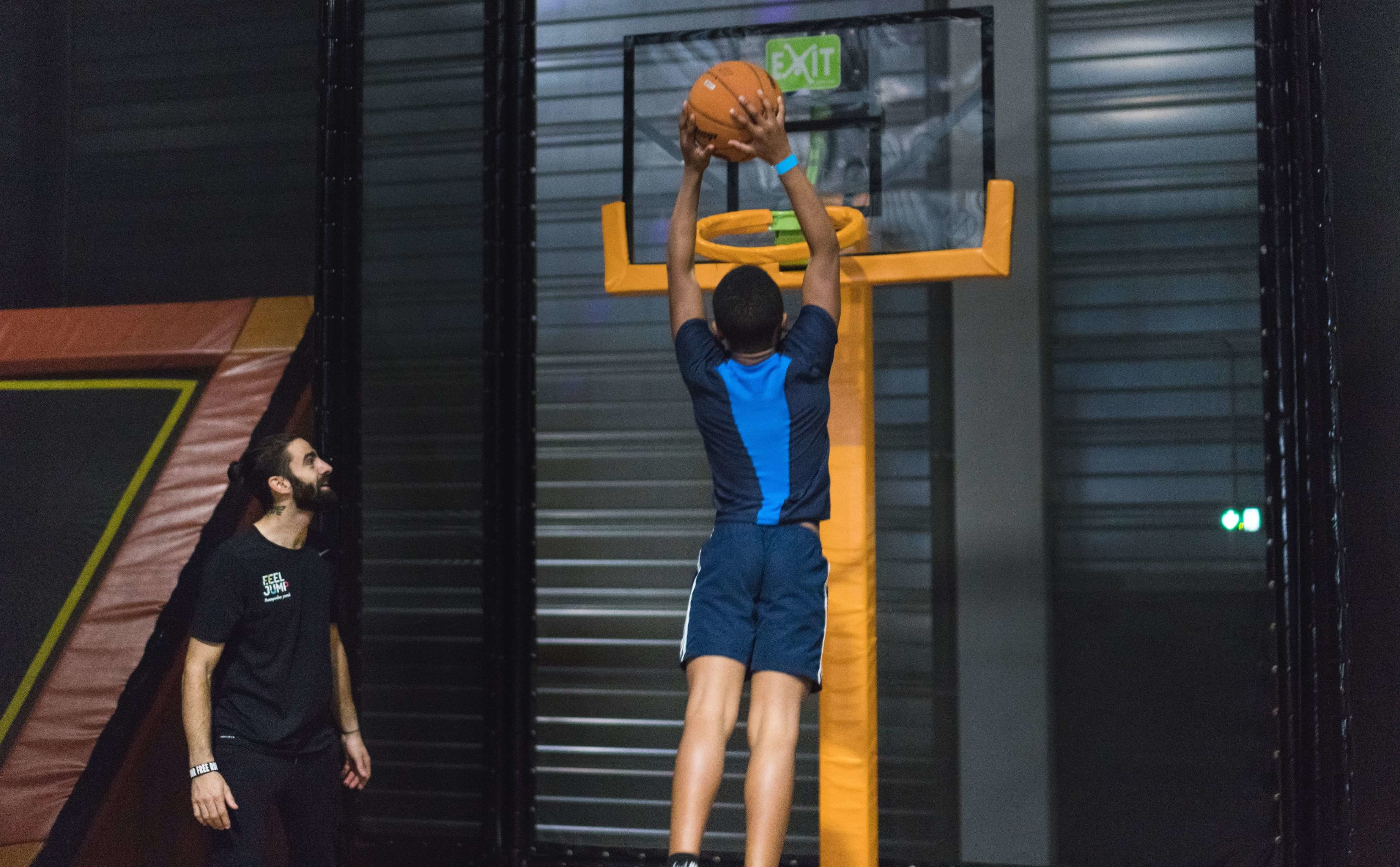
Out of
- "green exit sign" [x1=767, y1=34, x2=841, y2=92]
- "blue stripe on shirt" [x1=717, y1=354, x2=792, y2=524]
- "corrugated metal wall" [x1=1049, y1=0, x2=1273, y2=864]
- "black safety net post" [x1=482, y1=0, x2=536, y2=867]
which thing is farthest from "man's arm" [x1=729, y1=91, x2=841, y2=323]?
"black safety net post" [x1=482, y1=0, x2=536, y2=867]

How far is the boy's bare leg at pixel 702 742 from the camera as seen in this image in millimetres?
3225

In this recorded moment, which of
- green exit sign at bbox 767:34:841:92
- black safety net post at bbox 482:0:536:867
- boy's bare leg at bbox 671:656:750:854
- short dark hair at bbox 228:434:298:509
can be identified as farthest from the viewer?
black safety net post at bbox 482:0:536:867

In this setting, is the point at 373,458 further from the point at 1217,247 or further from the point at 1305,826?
the point at 1305,826

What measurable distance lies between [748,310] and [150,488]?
283 cm

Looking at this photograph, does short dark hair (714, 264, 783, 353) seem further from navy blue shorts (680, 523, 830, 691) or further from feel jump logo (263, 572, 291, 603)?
feel jump logo (263, 572, 291, 603)

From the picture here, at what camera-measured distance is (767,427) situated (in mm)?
3484

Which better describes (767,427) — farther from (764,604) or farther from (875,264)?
(875,264)

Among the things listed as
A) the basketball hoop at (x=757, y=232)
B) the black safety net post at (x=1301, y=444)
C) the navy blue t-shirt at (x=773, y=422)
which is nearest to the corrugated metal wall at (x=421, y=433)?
the basketball hoop at (x=757, y=232)

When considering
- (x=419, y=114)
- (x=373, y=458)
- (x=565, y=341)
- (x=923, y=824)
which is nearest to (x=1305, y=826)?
(x=923, y=824)

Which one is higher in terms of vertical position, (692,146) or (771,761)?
(692,146)

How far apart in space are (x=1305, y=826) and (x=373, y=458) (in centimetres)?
376

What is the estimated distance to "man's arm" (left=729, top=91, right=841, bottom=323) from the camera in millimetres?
3447

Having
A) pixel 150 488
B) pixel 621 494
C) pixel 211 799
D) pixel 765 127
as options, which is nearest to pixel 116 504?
pixel 150 488

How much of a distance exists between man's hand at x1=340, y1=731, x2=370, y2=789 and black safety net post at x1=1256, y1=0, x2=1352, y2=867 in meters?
3.16
